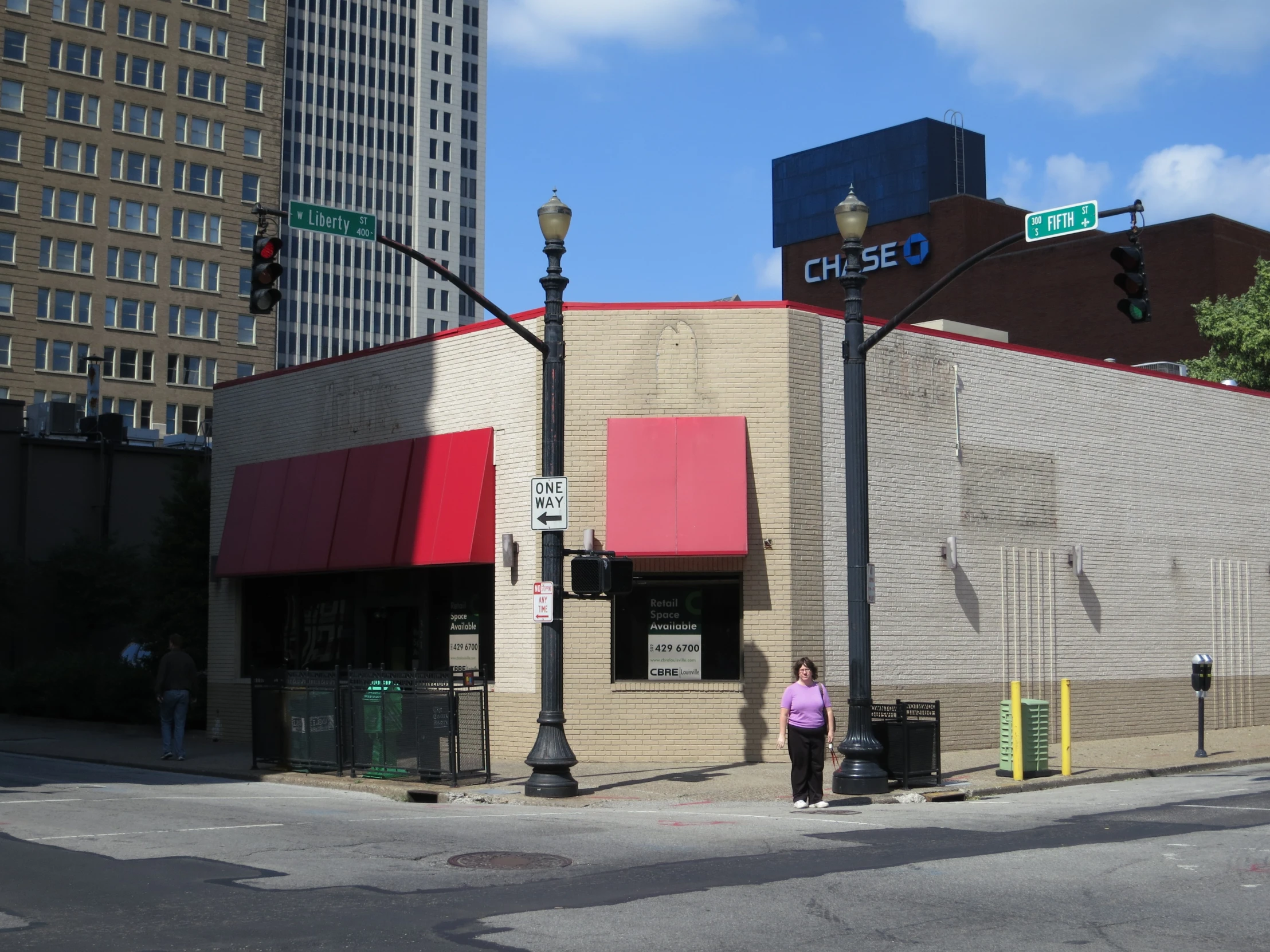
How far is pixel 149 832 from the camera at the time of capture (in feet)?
42.0

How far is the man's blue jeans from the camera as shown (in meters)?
22.2

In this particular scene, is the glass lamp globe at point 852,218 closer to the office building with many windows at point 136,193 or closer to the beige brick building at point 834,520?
the beige brick building at point 834,520

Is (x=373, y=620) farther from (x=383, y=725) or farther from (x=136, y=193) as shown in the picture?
(x=136, y=193)

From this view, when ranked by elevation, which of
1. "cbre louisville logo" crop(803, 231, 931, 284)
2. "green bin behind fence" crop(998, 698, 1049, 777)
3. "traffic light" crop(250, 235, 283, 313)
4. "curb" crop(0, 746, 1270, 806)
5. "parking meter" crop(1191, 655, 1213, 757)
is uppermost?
"cbre louisville logo" crop(803, 231, 931, 284)

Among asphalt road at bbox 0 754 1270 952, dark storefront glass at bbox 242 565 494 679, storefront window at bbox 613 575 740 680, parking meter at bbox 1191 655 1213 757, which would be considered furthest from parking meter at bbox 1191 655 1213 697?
dark storefront glass at bbox 242 565 494 679

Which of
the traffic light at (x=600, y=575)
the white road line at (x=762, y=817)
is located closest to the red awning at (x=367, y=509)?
the traffic light at (x=600, y=575)

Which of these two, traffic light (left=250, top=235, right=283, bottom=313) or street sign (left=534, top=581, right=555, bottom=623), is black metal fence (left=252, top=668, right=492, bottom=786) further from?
traffic light (left=250, top=235, right=283, bottom=313)

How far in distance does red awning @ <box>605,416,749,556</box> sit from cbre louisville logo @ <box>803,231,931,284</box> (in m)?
43.7

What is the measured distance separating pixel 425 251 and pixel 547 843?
4783 inches

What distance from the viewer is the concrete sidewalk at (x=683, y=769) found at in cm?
1716

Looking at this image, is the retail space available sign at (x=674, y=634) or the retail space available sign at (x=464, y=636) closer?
the retail space available sign at (x=674, y=634)

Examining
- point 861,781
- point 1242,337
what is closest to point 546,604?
point 861,781

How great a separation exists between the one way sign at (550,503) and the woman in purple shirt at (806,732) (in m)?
3.28

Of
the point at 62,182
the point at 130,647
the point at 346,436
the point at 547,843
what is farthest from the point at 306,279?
the point at 547,843
